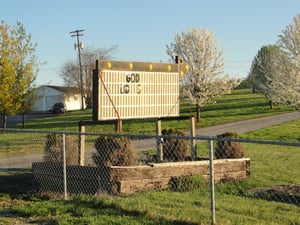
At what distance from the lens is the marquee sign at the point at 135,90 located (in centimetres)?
1074

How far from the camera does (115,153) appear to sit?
947 cm

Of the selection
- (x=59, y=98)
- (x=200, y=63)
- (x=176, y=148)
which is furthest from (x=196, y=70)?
(x=59, y=98)

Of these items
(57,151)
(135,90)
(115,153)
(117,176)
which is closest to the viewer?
(117,176)

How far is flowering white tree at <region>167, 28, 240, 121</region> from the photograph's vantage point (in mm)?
38625

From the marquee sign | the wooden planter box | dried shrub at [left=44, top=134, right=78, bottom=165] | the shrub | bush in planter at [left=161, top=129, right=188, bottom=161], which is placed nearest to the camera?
the wooden planter box

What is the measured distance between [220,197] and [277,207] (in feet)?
3.96

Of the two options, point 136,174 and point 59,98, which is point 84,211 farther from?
point 59,98

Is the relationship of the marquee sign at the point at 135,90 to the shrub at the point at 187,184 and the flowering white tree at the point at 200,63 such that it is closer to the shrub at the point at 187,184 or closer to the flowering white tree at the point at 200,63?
the shrub at the point at 187,184

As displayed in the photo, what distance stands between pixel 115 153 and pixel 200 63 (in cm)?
3028

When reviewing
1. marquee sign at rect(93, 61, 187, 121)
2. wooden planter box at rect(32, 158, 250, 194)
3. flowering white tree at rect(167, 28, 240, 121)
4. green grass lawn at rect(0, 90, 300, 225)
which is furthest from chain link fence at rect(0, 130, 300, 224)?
flowering white tree at rect(167, 28, 240, 121)

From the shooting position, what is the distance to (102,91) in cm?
1075

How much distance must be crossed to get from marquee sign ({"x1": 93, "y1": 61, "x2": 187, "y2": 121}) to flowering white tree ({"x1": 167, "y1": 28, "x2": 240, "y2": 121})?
25.4m

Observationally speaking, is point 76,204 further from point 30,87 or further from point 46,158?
point 30,87

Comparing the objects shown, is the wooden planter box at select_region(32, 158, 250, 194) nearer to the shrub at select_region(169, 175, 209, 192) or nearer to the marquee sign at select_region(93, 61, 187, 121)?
the shrub at select_region(169, 175, 209, 192)
